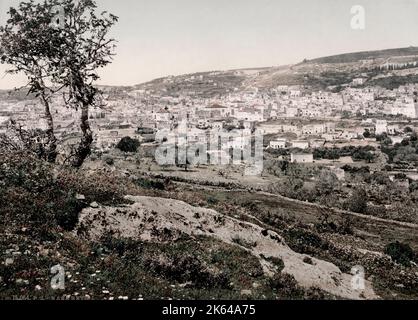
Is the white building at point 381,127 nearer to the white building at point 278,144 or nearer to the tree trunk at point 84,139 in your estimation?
the white building at point 278,144

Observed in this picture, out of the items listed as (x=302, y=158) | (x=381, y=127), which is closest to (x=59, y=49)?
(x=302, y=158)

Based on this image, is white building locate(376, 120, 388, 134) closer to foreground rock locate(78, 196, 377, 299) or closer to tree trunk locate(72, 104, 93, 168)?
tree trunk locate(72, 104, 93, 168)

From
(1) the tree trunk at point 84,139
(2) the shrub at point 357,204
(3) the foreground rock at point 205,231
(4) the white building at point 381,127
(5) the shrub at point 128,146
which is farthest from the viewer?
(4) the white building at point 381,127

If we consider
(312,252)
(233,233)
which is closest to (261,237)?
(233,233)

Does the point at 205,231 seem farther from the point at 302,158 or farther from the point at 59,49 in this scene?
the point at 302,158

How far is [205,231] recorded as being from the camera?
1231 cm

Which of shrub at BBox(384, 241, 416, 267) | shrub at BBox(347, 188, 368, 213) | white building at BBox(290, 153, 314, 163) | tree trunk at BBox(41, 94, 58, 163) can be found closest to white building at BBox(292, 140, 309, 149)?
white building at BBox(290, 153, 314, 163)

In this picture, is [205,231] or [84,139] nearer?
[205,231]

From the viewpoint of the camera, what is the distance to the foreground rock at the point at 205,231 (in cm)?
1081

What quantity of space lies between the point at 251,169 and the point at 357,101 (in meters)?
134

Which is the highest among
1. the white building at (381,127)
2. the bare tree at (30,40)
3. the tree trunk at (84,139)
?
the bare tree at (30,40)

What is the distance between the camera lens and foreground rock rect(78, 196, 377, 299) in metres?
10.8

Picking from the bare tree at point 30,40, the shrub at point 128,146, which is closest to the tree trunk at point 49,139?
the bare tree at point 30,40

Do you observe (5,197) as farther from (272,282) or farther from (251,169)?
(251,169)
